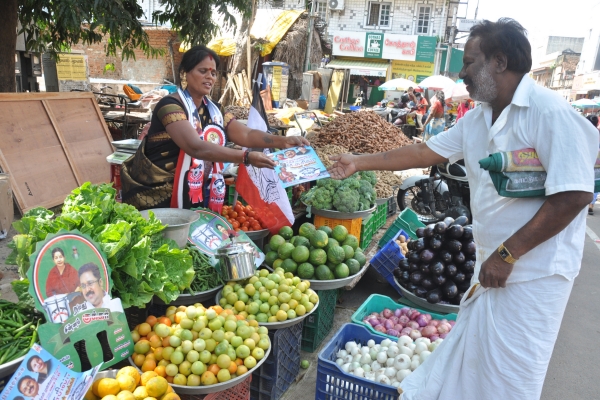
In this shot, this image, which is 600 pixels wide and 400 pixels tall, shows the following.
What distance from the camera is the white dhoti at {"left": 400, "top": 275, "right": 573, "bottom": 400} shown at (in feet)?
6.40

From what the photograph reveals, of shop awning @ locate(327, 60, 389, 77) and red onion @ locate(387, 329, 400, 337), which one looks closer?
red onion @ locate(387, 329, 400, 337)

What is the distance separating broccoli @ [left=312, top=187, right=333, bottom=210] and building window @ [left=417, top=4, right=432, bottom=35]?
89.7 ft

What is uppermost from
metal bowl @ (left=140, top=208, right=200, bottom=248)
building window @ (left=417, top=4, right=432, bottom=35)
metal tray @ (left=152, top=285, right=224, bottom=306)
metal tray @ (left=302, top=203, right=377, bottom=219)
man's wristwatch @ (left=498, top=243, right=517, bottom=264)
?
building window @ (left=417, top=4, right=432, bottom=35)

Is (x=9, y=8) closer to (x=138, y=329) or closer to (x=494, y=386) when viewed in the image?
(x=138, y=329)

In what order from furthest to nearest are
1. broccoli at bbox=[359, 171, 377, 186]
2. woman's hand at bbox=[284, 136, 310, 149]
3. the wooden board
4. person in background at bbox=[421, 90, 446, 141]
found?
person in background at bbox=[421, 90, 446, 141] → the wooden board → broccoli at bbox=[359, 171, 377, 186] → woman's hand at bbox=[284, 136, 310, 149]

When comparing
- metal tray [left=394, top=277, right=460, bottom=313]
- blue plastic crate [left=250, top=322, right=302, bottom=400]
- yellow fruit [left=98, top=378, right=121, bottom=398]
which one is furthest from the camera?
metal tray [left=394, top=277, right=460, bottom=313]

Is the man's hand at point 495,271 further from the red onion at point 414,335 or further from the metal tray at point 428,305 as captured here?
the metal tray at point 428,305

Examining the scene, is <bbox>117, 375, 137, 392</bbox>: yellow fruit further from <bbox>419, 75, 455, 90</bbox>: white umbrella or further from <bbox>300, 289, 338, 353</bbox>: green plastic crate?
<bbox>419, 75, 455, 90</bbox>: white umbrella

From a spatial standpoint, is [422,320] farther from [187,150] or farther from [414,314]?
[187,150]

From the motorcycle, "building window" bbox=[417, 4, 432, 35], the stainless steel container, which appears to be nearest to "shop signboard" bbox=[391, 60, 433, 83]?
"building window" bbox=[417, 4, 432, 35]

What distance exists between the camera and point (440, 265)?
3.85 meters

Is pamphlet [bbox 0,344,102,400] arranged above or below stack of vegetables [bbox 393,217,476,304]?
above

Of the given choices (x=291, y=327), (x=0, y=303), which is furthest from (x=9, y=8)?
(x=291, y=327)

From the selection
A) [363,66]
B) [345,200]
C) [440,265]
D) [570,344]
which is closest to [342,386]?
[440,265]
